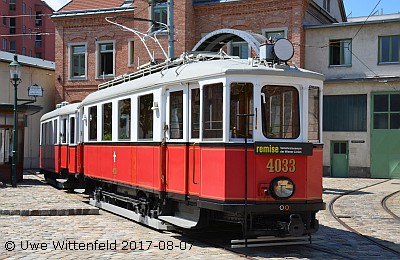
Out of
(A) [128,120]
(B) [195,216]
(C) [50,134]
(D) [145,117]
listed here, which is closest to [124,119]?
(A) [128,120]

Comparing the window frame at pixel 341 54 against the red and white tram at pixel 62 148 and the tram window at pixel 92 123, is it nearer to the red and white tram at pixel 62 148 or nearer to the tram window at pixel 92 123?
the red and white tram at pixel 62 148

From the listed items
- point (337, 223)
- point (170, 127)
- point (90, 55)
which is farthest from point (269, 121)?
point (90, 55)

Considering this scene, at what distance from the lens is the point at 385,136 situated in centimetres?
3055

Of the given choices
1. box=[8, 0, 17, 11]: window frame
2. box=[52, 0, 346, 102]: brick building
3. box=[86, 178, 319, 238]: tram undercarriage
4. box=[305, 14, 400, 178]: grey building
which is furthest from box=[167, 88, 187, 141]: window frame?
box=[8, 0, 17, 11]: window frame

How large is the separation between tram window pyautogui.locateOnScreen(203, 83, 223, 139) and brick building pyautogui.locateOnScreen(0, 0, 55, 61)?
5902 centimetres

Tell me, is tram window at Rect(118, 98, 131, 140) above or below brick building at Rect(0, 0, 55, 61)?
below

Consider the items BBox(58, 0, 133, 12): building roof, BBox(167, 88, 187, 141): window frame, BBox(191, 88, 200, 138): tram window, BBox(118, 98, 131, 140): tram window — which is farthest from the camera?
BBox(58, 0, 133, 12): building roof

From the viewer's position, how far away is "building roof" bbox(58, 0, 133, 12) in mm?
37594

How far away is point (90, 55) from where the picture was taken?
37344 mm

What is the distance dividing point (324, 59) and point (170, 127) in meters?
21.6

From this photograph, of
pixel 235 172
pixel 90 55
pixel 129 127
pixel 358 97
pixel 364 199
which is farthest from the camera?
pixel 90 55

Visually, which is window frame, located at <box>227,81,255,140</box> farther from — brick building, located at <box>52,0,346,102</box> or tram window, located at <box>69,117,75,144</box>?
brick building, located at <box>52,0,346,102</box>

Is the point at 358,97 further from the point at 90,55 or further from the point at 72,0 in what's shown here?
the point at 72,0

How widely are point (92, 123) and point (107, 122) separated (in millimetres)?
1596
